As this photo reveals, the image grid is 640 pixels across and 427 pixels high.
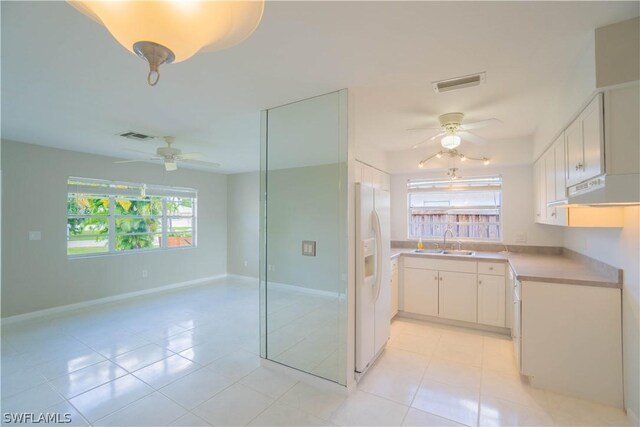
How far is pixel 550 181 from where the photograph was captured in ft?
9.28

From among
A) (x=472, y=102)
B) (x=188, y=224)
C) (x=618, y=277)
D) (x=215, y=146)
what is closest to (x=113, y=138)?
(x=215, y=146)

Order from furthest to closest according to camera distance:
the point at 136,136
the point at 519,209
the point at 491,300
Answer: the point at 519,209 → the point at 136,136 → the point at 491,300

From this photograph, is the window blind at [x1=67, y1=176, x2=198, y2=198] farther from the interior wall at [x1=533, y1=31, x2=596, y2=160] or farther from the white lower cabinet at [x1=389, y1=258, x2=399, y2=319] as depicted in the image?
the interior wall at [x1=533, y1=31, x2=596, y2=160]

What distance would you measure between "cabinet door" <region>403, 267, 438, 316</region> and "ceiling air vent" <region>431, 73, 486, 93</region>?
243 centimetres

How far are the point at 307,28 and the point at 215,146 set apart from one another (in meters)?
3.08

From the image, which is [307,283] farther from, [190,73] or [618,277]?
[618,277]

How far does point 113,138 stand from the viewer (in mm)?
3779

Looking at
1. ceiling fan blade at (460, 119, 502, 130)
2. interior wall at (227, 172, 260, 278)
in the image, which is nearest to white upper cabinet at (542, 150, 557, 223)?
ceiling fan blade at (460, 119, 502, 130)

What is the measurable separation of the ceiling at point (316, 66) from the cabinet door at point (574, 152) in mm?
406

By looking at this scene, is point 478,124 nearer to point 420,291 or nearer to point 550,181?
point 550,181

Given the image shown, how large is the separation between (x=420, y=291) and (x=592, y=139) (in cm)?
269

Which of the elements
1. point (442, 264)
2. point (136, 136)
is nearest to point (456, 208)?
point (442, 264)

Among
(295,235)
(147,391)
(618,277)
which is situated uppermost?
(295,235)

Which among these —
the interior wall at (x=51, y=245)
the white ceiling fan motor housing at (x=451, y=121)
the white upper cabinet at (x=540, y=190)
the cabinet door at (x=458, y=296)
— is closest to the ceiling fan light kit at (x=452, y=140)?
the white ceiling fan motor housing at (x=451, y=121)
